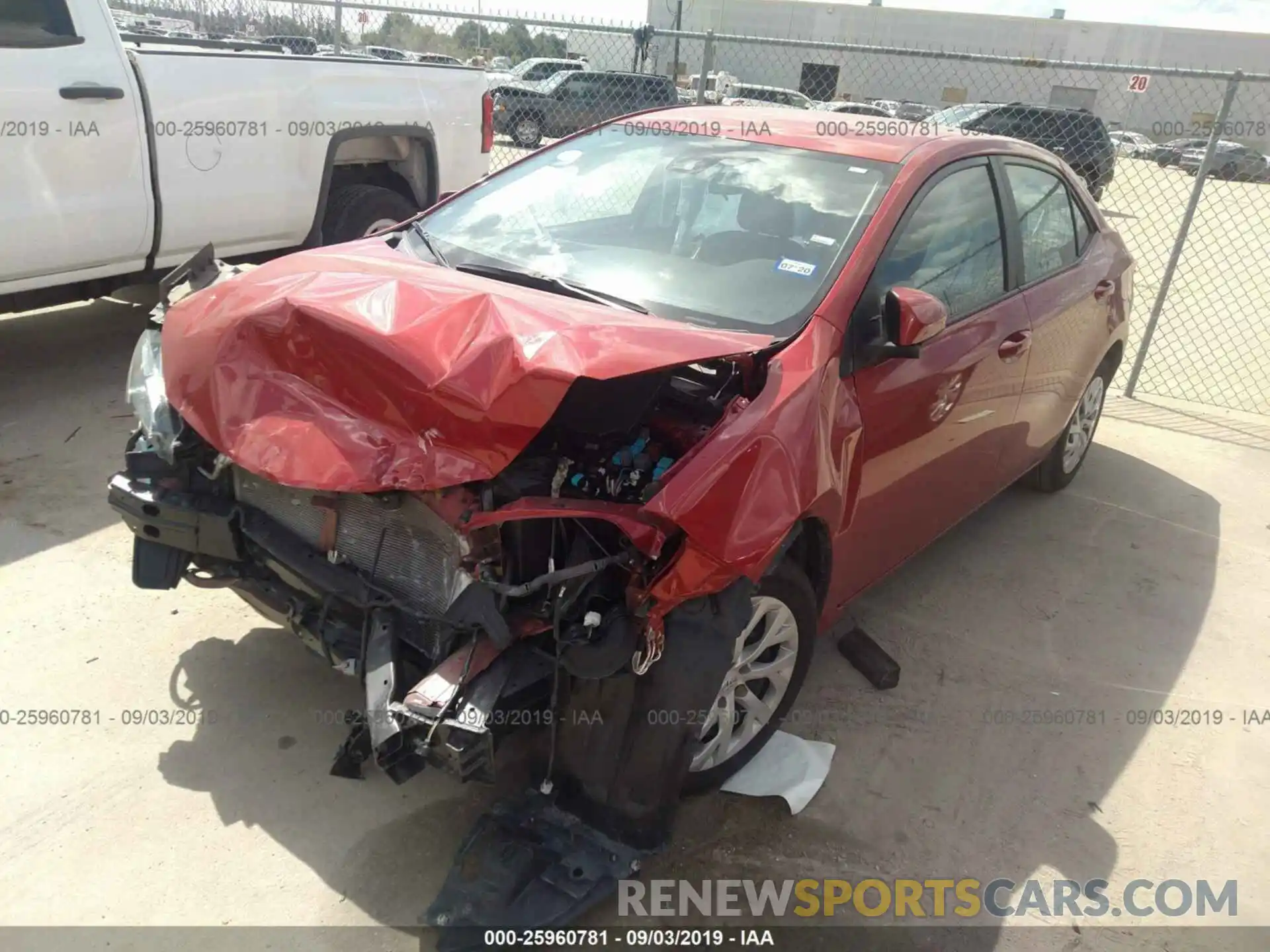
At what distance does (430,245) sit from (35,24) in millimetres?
2747

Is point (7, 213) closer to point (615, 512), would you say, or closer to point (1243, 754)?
point (615, 512)

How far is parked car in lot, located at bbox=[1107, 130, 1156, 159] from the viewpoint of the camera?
12.7 m

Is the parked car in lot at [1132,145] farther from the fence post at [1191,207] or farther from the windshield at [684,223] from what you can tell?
the windshield at [684,223]

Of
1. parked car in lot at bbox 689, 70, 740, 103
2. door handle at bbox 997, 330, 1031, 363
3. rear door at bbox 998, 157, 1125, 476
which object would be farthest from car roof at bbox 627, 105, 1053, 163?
parked car in lot at bbox 689, 70, 740, 103

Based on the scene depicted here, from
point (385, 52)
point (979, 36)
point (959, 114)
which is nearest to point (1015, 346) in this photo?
point (385, 52)

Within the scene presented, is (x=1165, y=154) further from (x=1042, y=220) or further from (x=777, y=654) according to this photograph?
(x=777, y=654)

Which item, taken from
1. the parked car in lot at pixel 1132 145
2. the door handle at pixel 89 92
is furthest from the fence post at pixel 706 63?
the parked car in lot at pixel 1132 145

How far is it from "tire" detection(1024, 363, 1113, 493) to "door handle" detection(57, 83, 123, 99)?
499cm

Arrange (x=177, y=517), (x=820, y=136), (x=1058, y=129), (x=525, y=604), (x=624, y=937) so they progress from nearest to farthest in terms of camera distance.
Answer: (x=525, y=604) → (x=624, y=937) → (x=177, y=517) → (x=820, y=136) → (x=1058, y=129)

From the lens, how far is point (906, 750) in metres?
3.22

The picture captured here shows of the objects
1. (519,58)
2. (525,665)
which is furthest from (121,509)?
(519,58)

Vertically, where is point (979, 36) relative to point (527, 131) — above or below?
above

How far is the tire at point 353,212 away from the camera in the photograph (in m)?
6.01

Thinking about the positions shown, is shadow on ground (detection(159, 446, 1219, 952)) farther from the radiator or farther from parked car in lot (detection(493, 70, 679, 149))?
parked car in lot (detection(493, 70, 679, 149))
